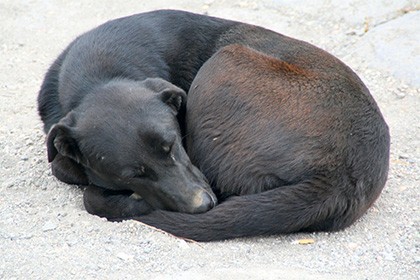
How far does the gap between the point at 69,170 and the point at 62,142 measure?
1.16ft

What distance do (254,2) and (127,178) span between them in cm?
386

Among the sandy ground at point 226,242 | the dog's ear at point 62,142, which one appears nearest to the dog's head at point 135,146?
the dog's ear at point 62,142

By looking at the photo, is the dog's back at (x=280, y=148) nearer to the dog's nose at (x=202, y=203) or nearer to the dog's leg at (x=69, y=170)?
the dog's nose at (x=202, y=203)

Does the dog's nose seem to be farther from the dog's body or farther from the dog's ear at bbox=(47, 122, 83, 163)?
the dog's ear at bbox=(47, 122, 83, 163)

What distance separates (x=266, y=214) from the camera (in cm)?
412

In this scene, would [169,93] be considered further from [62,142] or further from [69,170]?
[69,170]

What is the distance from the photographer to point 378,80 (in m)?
6.37

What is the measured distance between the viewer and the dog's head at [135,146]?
4219mm

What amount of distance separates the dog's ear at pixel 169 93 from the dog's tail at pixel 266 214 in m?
0.69

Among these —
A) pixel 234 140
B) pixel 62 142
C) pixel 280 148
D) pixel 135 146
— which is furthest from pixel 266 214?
pixel 62 142

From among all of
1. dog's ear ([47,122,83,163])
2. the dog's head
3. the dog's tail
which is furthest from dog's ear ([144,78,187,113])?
the dog's tail

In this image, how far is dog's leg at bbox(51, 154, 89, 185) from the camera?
467cm

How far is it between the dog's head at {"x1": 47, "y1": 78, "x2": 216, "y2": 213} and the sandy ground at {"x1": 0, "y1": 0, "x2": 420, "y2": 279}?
24cm

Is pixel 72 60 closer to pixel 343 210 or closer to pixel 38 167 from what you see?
pixel 38 167
